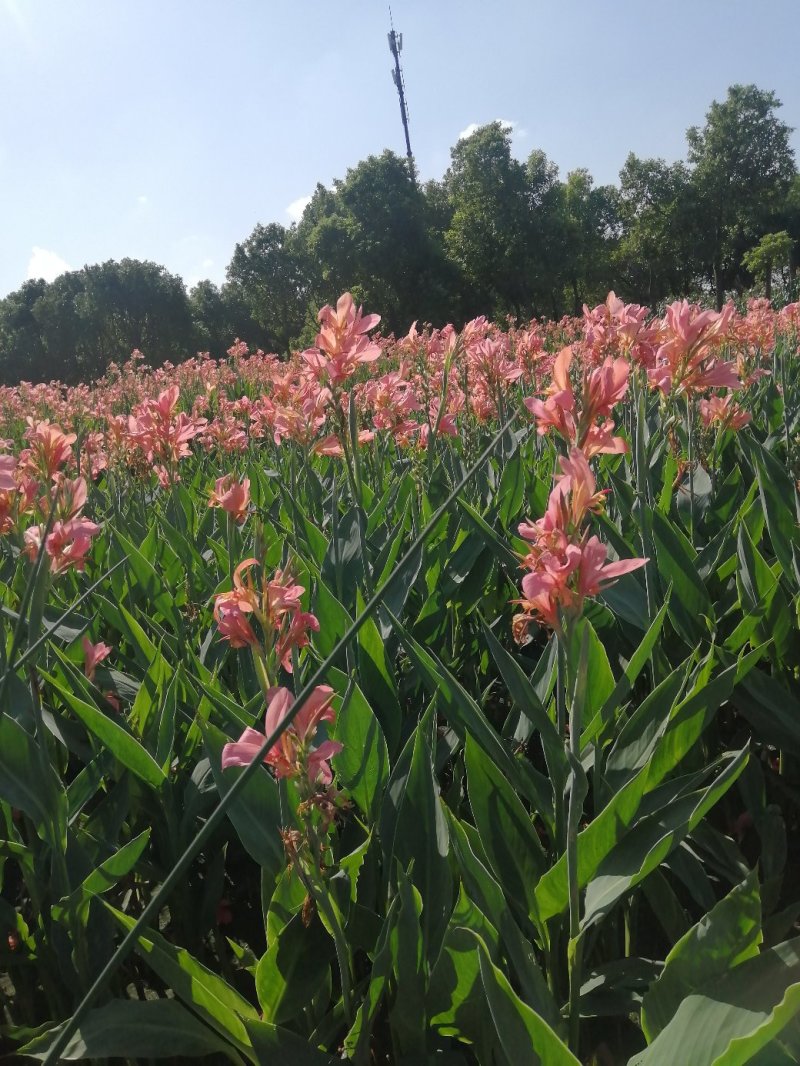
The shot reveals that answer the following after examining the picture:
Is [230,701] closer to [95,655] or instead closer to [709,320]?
[95,655]

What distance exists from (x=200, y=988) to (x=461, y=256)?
1422 inches

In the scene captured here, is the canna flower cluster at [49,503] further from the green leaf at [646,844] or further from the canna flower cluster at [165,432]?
the green leaf at [646,844]

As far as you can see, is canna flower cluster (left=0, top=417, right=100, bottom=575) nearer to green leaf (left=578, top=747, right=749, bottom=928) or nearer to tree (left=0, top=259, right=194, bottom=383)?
green leaf (left=578, top=747, right=749, bottom=928)

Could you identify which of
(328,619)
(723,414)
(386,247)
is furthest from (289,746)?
(386,247)

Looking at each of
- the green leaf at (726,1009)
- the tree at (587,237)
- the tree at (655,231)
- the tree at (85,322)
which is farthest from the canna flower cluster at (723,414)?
the tree at (655,231)

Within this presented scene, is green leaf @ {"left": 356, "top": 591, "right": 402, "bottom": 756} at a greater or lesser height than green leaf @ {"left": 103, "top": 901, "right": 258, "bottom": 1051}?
greater

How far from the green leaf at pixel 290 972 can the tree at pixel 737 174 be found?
45.7m

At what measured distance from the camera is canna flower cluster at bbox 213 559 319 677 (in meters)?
0.86

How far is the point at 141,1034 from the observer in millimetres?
919

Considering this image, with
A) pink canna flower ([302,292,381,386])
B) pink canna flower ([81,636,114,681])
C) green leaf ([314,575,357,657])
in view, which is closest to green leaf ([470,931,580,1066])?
green leaf ([314,575,357,657])

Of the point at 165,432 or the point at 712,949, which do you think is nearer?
the point at 712,949

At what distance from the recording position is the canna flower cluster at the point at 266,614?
0.86m

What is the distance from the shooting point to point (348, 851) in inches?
47.4

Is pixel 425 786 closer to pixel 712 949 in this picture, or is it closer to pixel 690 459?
pixel 712 949
